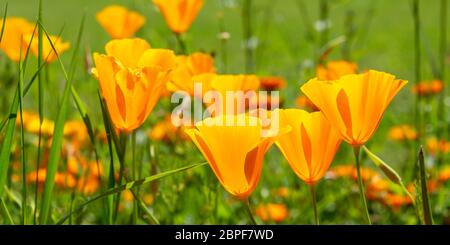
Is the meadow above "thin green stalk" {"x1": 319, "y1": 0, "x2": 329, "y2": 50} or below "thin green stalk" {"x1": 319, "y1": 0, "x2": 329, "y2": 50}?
below

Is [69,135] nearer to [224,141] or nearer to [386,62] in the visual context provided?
[224,141]

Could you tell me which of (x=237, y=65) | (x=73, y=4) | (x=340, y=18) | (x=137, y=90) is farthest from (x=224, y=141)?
(x=73, y=4)

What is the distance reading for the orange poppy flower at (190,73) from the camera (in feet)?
3.12

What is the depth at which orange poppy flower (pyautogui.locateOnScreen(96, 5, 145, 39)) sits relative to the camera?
4.02ft

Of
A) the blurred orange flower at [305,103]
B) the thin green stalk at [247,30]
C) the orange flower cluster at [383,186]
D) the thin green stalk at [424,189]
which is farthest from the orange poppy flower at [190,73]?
the orange flower cluster at [383,186]

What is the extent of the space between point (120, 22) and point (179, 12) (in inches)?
5.9

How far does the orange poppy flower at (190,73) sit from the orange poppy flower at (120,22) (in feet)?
0.64

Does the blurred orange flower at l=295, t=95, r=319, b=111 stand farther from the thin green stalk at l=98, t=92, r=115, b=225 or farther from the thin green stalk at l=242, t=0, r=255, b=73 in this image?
the thin green stalk at l=98, t=92, r=115, b=225

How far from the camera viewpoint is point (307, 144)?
714mm

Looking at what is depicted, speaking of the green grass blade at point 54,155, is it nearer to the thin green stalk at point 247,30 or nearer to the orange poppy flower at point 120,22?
the orange poppy flower at point 120,22

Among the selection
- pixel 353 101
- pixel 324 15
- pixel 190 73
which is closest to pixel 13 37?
pixel 190 73

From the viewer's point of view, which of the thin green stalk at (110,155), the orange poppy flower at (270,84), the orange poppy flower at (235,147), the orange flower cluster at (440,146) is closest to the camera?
the orange poppy flower at (235,147)

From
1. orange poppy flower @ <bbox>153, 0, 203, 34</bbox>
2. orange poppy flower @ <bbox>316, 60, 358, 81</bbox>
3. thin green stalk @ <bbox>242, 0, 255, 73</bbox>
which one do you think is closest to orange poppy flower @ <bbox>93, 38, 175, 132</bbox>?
orange poppy flower @ <bbox>153, 0, 203, 34</bbox>

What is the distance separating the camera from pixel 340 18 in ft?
15.4
